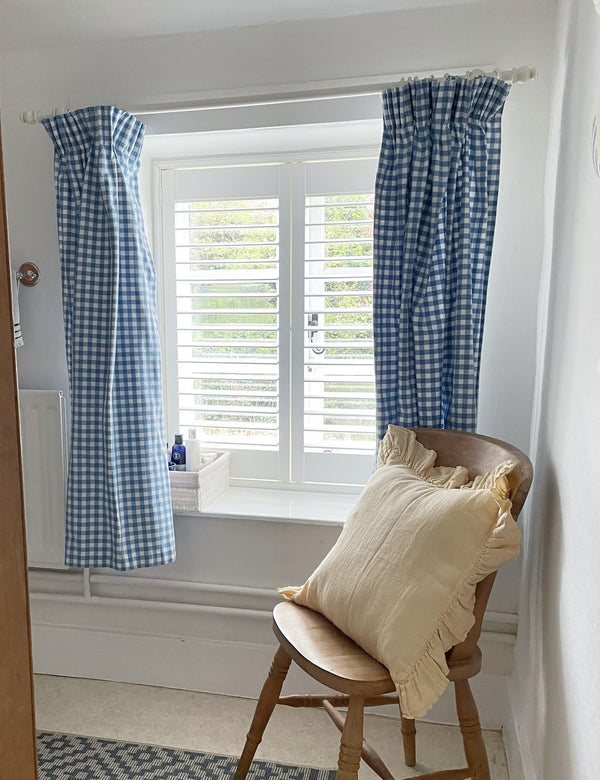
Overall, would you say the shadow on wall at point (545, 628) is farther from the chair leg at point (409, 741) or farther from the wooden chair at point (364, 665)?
the chair leg at point (409, 741)

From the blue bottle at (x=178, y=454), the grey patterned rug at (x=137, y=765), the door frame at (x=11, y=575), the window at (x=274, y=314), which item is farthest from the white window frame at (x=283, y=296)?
the door frame at (x=11, y=575)

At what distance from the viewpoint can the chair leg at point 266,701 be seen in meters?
1.54

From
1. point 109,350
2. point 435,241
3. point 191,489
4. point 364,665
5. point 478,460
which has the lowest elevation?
point 364,665

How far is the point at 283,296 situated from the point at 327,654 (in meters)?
1.21

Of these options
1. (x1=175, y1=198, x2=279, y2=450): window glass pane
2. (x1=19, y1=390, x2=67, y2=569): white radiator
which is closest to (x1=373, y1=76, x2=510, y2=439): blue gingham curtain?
(x1=175, y1=198, x2=279, y2=450): window glass pane

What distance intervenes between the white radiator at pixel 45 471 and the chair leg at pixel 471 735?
132 centimetres

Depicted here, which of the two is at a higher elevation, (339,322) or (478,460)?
(339,322)

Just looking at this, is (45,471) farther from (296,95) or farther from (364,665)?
(296,95)

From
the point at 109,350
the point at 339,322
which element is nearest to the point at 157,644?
the point at 109,350

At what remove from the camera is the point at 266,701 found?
1.56m

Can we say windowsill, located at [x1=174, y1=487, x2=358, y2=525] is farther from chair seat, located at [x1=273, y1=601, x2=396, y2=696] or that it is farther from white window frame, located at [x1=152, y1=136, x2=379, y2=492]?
chair seat, located at [x1=273, y1=601, x2=396, y2=696]

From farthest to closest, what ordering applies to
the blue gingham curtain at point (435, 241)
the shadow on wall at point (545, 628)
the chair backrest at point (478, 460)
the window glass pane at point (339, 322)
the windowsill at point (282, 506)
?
the window glass pane at point (339, 322), the windowsill at point (282, 506), the blue gingham curtain at point (435, 241), the chair backrest at point (478, 460), the shadow on wall at point (545, 628)

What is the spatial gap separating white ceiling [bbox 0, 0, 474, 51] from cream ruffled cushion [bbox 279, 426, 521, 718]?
1.32 m

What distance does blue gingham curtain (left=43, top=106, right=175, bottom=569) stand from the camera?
74.2 inches
